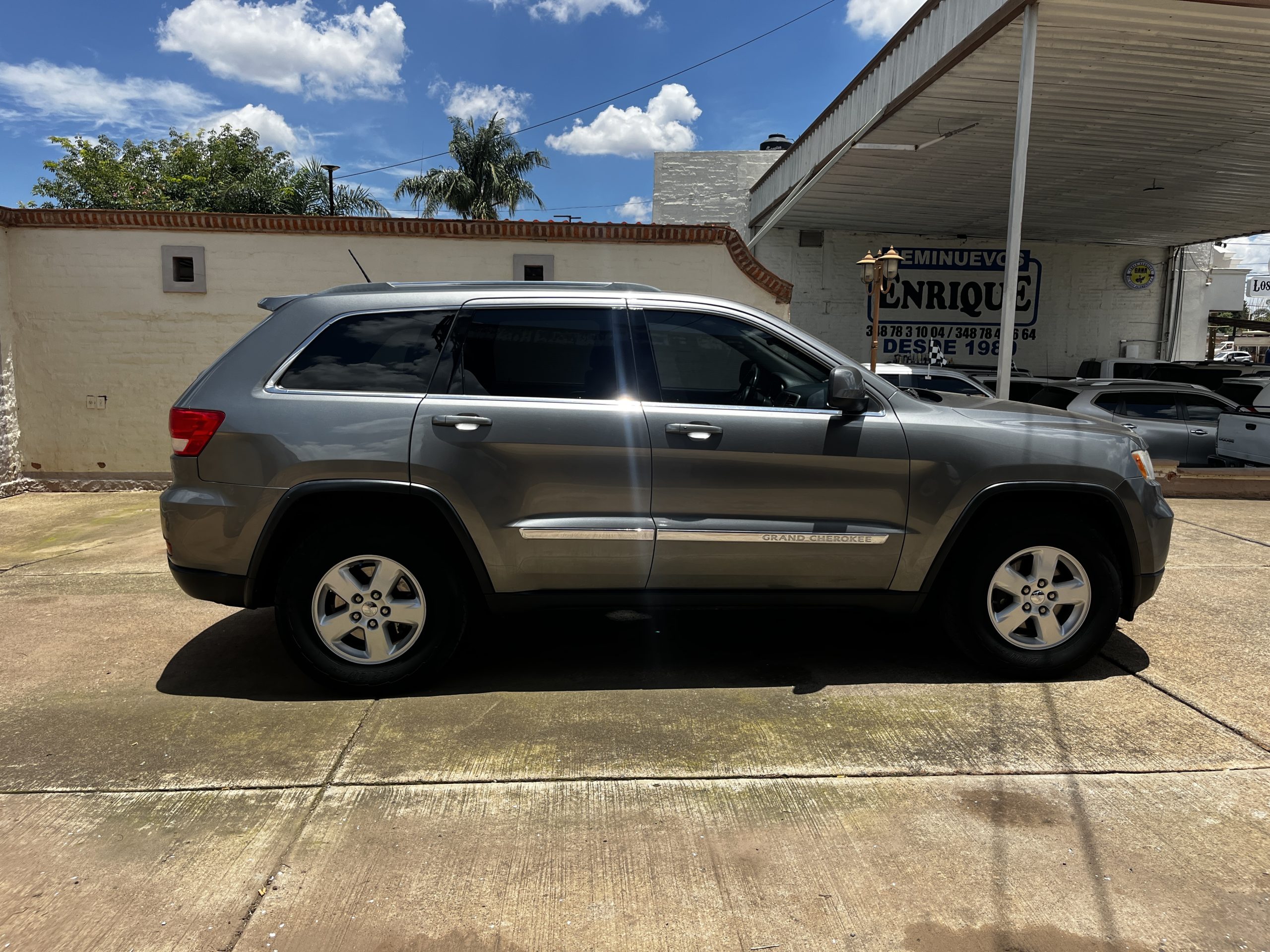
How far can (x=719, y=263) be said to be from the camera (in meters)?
10.3

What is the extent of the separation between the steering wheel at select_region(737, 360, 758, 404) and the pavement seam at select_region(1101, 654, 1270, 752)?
2317mm

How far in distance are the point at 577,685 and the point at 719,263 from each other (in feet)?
24.2

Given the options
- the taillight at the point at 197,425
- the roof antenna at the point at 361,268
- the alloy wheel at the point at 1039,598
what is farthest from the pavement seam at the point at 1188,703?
the taillight at the point at 197,425

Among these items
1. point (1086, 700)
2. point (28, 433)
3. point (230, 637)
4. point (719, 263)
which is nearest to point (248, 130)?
point (28, 433)

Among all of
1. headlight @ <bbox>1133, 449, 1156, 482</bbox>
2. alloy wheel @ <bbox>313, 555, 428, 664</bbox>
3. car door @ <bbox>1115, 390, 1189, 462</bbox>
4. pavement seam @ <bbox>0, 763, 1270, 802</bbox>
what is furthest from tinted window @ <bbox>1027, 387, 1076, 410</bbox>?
alloy wheel @ <bbox>313, 555, 428, 664</bbox>

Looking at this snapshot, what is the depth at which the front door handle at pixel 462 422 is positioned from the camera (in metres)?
3.68

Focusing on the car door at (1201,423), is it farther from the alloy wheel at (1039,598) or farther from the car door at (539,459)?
the car door at (539,459)

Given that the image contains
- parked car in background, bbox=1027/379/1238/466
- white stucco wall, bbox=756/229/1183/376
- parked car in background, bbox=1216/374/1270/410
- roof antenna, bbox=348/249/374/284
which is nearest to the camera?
roof antenna, bbox=348/249/374/284

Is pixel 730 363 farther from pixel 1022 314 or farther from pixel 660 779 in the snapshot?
pixel 1022 314

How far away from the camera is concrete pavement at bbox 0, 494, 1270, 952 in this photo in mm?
2402

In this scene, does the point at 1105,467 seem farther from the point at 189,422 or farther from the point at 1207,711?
the point at 189,422

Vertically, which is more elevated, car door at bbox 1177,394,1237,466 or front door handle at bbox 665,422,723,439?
front door handle at bbox 665,422,723,439

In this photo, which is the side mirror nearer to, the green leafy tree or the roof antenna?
the roof antenna

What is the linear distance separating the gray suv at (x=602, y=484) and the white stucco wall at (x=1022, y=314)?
17.2 m
